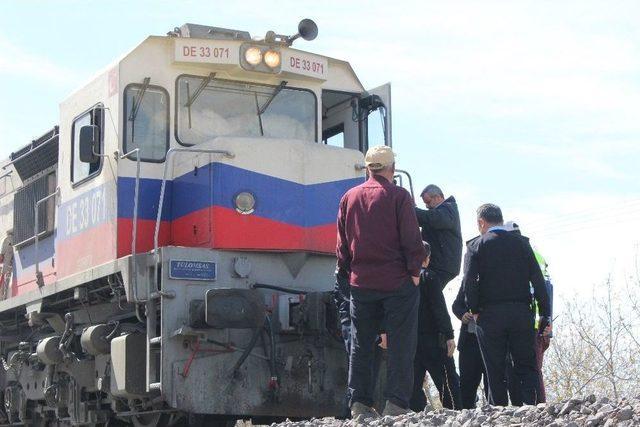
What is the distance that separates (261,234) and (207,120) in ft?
3.65

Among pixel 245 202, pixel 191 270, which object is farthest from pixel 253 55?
pixel 191 270

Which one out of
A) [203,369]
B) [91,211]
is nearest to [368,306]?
[203,369]

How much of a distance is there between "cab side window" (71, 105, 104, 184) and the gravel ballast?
14.2 ft

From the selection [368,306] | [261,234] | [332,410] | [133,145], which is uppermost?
[133,145]

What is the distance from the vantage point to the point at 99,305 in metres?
9.63

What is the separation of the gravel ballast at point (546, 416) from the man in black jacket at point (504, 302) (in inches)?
62.1

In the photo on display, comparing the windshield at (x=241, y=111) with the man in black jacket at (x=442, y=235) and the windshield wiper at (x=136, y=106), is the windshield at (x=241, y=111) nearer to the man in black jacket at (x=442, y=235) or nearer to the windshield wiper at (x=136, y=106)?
the windshield wiper at (x=136, y=106)

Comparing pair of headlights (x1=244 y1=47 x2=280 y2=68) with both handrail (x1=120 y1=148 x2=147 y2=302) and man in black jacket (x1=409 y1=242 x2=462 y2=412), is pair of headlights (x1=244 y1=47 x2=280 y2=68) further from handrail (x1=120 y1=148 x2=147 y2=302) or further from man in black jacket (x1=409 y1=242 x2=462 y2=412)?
man in black jacket (x1=409 y1=242 x2=462 y2=412)

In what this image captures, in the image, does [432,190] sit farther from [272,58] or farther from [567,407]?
[567,407]

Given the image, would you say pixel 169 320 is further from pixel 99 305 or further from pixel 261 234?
pixel 99 305

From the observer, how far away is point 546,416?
5.19 metres

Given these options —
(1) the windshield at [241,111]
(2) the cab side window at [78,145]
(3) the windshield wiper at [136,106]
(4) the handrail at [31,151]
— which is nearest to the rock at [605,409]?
(1) the windshield at [241,111]

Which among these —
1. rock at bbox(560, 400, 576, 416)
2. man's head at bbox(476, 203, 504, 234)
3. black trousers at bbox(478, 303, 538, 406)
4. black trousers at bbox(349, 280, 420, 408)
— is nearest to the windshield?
man's head at bbox(476, 203, 504, 234)

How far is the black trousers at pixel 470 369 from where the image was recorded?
812 cm
